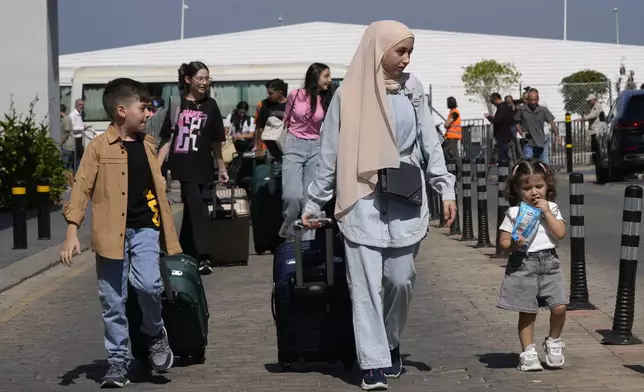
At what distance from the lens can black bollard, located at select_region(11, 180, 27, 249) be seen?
1549 centimetres

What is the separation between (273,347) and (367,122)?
2.24 meters

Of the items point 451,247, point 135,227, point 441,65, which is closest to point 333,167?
point 135,227

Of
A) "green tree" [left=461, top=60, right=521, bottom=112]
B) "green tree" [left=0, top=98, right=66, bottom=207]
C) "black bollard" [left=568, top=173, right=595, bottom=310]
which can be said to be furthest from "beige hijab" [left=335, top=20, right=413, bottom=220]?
"green tree" [left=461, top=60, right=521, bottom=112]

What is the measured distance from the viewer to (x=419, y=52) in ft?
279

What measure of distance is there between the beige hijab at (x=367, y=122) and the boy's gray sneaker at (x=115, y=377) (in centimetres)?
148

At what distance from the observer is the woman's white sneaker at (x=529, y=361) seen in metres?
7.97

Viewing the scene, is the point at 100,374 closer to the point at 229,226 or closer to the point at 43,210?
the point at 229,226

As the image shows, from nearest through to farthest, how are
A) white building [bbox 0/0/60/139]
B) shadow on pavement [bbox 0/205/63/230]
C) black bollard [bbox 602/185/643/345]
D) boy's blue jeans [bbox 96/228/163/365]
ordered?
boy's blue jeans [bbox 96/228/163/365] < black bollard [bbox 602/185/643/345] < shadow on pavement [bbox 0/205/63/230] < white building [bbox 0/0/60/139]

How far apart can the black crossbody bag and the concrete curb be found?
6.35m

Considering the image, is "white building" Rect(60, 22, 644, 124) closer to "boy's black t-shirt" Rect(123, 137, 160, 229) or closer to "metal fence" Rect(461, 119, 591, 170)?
"metal fence" Rect(461, 119, 591, 170)

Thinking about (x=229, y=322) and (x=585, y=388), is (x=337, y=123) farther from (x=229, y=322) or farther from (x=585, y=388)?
(x=229, y=322)

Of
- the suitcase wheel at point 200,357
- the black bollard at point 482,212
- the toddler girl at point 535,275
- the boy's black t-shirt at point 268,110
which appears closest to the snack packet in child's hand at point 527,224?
the toddler girl at point 535,275

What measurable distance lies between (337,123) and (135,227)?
4.13ft

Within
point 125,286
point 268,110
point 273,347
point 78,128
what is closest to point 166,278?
point 125,286
